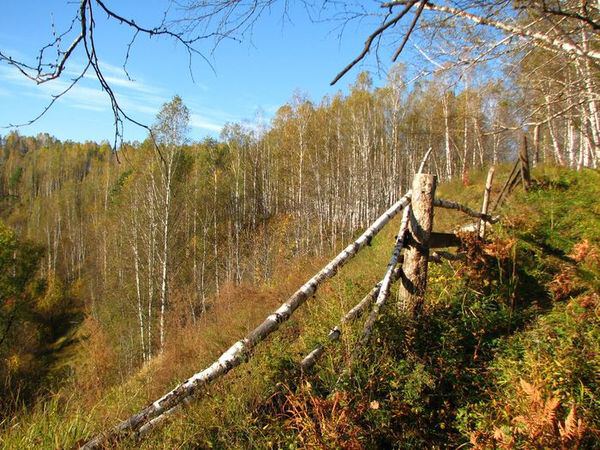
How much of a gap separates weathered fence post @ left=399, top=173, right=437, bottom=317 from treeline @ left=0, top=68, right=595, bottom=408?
41.2 ft

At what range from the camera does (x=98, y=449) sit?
236 cm

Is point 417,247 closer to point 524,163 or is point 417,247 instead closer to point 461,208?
point 461,208

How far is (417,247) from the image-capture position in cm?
371

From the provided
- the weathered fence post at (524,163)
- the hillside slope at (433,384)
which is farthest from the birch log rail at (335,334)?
the weathered fence post at (524,163)

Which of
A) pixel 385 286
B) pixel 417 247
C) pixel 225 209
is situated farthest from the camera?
pixel 225 209

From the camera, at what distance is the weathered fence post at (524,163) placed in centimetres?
685

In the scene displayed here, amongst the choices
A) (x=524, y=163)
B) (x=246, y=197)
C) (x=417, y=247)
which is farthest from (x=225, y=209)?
(x=417, y=247)

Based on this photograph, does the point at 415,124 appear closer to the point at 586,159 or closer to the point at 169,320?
the point at 586,159

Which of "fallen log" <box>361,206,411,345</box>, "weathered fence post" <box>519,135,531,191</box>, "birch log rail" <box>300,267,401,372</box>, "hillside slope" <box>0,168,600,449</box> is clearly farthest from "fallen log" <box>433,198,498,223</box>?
"weathered fence post" <box>519,135,531,191</box>

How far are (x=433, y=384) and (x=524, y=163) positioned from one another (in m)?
5.69

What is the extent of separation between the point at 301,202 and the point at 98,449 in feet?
73.6

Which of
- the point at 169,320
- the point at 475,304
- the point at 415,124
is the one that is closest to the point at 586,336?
the point at 475,304

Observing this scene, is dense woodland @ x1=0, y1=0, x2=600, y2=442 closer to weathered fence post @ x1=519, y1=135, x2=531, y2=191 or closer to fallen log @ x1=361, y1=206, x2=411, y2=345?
weathered fence post @ x1=519, y1=135, x2=531, y2=191

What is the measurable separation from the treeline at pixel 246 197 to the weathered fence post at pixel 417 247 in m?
12.6
